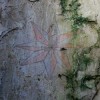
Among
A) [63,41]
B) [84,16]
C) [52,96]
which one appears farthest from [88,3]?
[52,96]

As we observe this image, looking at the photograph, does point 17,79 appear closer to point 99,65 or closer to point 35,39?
point 35,39

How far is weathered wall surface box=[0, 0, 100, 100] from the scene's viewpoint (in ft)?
8.58

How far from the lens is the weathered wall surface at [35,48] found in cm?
262

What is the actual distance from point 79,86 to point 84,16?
1.46 feet

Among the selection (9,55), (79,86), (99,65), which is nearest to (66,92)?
(79,86)

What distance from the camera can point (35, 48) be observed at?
8.63 feet

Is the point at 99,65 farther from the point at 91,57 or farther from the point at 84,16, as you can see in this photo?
the point at 84,16

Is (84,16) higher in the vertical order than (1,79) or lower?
higher

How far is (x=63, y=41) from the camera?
8.62ft

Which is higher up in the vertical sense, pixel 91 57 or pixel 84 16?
pixel 84 16

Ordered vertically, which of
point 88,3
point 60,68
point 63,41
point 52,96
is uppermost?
point 88,3

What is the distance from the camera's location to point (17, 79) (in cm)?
262

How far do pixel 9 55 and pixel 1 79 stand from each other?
0.53 ft

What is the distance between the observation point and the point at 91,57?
8.59 ft
